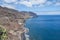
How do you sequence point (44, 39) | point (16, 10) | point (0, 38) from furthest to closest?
point (16, 10) → point (44, 39) → point (0, 38)

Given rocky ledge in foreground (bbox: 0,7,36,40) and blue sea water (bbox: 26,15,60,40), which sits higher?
rocky ledge in foreground (bbox: 0,7,36,40)

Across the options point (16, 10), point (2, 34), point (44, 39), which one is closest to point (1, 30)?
point (2, 34)

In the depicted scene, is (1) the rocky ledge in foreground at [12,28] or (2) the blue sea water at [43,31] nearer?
(1) the rocky ledge in foreground at [12,28]

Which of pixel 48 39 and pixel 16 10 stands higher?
pixel 16 10

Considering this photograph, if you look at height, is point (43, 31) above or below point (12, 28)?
below

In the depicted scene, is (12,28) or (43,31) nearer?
(12,28)

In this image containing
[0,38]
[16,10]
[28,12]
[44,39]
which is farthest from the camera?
[28,12]

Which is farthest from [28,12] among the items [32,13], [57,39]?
[57,39]

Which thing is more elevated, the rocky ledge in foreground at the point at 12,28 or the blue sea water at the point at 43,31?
the rocky ledge in foreground at the point at 12,28

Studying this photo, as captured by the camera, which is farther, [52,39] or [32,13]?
[32,13]

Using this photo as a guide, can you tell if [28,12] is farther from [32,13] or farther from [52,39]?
[52,39]

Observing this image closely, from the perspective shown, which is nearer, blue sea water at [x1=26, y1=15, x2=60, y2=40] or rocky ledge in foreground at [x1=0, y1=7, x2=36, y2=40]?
rocky ledge in foreground at [x1=0, y1=7, x2=36, y2=40]
